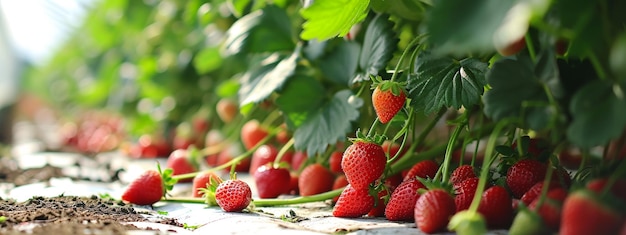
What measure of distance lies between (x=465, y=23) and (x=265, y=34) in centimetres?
73

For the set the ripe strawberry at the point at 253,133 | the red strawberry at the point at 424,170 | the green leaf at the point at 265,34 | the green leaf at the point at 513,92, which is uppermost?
the green leaf at the point at 265,34

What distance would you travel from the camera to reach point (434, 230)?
778mm

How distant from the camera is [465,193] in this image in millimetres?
833

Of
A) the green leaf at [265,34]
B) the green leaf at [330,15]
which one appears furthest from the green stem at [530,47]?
the green leaf at [265,34]

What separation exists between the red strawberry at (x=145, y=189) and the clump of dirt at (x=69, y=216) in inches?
0.8

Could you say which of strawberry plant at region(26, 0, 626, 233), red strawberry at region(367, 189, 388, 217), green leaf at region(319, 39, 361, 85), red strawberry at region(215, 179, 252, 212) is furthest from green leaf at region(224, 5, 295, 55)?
red strawberry at region(367, 189, 388, 217)

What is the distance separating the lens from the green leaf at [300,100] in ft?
3.85

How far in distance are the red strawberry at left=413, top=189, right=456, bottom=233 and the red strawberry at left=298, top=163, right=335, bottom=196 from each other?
0.38 m

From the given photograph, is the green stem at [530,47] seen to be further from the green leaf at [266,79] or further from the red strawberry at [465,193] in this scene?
the green leaf at [266,79]

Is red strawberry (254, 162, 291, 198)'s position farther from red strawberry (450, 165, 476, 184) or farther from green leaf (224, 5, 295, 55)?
red strawberry (450, 165, 476, 184)

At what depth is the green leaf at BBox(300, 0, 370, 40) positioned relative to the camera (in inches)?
35.4

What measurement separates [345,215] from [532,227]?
1.03ft

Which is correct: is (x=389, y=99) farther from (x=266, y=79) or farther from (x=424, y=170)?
(x=266, y=79)

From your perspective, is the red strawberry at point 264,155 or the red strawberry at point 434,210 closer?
the red strawberry at point 434,210
